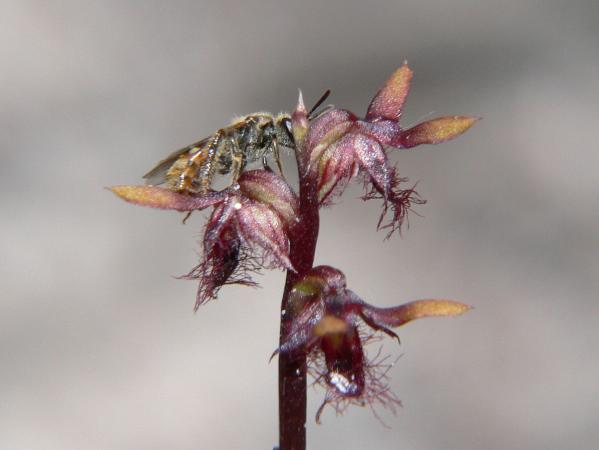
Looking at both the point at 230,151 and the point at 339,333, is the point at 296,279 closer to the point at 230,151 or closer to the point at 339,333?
the point at 339,333

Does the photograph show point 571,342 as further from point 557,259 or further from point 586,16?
point 586,16

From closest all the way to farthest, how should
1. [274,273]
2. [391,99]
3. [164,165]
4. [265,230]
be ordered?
[265,230]
[391,99]
[164,165]
[274,273]

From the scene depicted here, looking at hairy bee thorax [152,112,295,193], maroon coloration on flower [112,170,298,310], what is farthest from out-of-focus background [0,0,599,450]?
maroon coloration on flower [112,170,298,310]

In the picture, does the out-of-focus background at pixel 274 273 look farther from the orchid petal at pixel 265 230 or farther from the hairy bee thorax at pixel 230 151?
the orchid petal at pixel 265 230

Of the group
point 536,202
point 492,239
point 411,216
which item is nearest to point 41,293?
point 411,216

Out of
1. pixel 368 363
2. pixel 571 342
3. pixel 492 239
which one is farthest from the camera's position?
pixel 492 239

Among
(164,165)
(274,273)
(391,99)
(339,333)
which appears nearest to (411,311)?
(339,333)
